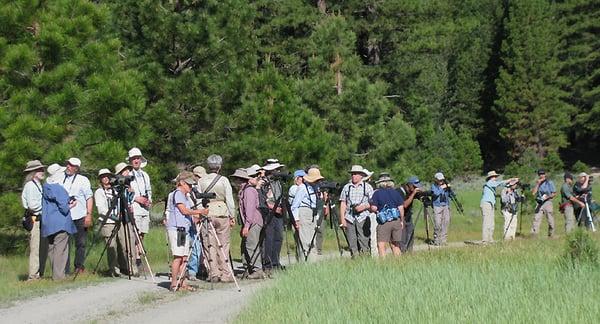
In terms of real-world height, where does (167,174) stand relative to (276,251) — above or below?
above

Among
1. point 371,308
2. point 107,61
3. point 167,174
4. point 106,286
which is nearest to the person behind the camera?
point 371,308

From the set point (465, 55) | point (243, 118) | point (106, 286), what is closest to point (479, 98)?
point (465, 55)

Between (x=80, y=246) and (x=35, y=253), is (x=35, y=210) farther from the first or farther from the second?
(x=80, y=246)

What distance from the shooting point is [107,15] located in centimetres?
1877

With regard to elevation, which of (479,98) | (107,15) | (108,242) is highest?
(479,98)

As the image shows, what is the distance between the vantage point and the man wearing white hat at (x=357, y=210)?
650 inches

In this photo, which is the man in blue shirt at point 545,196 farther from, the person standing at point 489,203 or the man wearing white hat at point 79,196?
the man wearing white hat at point 79,196

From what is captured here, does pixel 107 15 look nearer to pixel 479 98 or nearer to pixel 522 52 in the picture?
pixel 522 52

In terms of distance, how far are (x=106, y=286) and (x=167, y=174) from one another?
9.74 m

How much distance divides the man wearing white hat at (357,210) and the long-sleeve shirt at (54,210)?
16.5 feet

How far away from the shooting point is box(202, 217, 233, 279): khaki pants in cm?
1416

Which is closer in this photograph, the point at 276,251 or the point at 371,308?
the point at 371,308

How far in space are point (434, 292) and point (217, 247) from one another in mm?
4708

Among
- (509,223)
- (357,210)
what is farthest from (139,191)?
(509,223)
